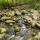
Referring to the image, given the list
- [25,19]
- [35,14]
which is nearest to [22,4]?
[35,14]

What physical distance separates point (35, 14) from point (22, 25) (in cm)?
33

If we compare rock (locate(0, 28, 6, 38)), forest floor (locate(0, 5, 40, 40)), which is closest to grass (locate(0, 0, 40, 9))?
forest floor (locate(0, 5, 40, 40))

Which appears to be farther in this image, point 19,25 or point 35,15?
point 35,15

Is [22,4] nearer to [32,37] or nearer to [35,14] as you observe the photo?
[35,14]

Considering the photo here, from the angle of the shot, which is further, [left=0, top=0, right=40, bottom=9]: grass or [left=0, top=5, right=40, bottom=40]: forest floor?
[left=0, top=0, right=40, bottom=9]: grass

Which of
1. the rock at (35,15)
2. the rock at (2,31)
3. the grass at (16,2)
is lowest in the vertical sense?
the rock at (2,31)

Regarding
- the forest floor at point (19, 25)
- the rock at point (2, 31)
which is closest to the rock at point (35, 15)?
the forest floor at point (19, 25)

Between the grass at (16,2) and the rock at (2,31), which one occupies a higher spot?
the grass at (16,2)

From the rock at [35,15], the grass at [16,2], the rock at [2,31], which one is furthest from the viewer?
the grass at [16,2]

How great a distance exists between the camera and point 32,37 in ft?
3.61

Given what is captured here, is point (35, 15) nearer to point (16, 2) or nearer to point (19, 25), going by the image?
point (19, 25)

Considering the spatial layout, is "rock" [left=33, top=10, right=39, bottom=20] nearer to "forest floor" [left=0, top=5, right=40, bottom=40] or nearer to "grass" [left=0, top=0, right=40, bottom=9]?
"forest floor" [left=0, top=5, right=40, bottom=40]

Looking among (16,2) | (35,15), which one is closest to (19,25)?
(35,15)

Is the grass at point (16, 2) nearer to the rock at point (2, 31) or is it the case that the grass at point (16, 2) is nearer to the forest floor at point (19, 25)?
the forest floor at point (19, 25)
